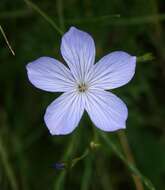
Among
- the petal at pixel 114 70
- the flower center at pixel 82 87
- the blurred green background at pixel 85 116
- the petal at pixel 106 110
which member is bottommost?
the blurred green background at pixel 85 116

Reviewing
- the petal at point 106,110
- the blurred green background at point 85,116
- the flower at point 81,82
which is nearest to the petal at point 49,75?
the flower at point 81,82

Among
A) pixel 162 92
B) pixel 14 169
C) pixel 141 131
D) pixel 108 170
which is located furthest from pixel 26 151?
pixel 162 92

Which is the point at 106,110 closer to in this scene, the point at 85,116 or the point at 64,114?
the point at 64,114

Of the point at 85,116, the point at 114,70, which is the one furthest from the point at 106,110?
the point at 85,116

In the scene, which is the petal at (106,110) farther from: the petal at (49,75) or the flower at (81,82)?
the petal at (49,75)

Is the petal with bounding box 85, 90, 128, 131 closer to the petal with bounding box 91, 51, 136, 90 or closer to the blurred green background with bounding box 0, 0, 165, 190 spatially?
the petal with bounding box 91, 51, 136, 90

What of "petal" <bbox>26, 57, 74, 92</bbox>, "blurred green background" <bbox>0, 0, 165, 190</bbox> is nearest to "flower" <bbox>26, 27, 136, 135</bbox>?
"petal" <bbox>26, 57, 74, 92</bbox>

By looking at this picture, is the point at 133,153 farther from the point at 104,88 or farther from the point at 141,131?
the point at 104,88

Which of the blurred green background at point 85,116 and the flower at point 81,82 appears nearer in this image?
the flower at point 81,82
